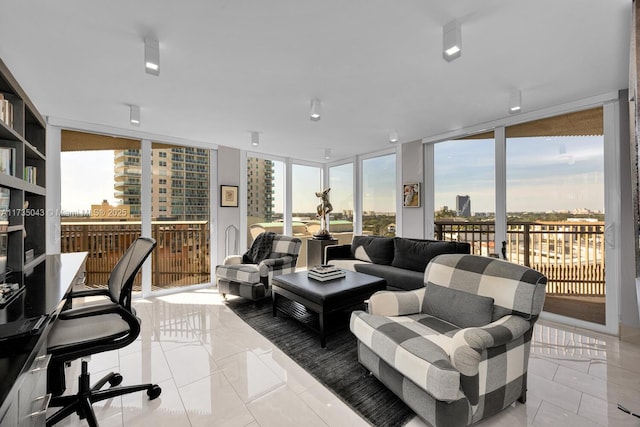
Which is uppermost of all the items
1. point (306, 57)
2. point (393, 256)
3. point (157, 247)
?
point (306, 57)

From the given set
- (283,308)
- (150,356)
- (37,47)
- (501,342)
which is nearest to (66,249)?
(150,356)

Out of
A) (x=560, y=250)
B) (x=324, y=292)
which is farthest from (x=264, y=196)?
(x=560, y=250)

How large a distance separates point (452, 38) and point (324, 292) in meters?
2.17

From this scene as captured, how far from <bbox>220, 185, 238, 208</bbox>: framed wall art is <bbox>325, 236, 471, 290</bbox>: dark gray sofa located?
1847mm

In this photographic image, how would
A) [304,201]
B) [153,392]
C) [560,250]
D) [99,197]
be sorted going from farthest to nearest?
[304,201], [99,197], [560,250], [153,392]

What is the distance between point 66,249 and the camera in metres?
3.65

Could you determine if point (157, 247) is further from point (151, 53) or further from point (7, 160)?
point (151, 53)

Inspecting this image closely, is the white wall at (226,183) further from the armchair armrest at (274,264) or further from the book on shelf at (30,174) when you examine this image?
the book on shelf at (30,174)

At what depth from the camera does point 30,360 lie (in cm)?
88

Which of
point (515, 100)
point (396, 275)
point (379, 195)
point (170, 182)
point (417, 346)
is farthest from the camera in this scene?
point (379, 195)

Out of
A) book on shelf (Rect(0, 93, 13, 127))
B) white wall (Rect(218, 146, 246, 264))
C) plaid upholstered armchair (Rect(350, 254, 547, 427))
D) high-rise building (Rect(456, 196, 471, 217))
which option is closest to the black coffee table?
plaid upholstered armchair (Rect(350, 254, 547, 427))

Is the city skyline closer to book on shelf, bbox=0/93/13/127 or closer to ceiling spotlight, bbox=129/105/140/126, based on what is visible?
ceiling spotlight, bbox=129/105/140/126

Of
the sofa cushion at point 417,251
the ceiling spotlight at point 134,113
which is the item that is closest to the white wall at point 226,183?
the ceiling spotlight at point 134,113

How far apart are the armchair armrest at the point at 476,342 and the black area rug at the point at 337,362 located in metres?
0.55
